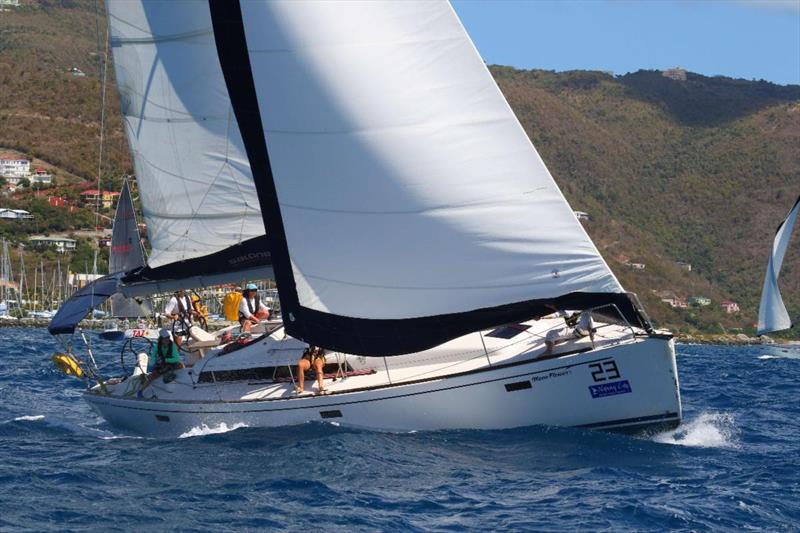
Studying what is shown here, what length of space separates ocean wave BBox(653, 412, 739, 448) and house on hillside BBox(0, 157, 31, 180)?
109m

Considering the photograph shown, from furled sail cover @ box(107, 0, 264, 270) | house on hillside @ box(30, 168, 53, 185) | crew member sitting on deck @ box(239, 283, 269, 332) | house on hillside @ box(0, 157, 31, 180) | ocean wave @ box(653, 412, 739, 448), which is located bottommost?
ocean wave @ box(653, 412, 739, 448)

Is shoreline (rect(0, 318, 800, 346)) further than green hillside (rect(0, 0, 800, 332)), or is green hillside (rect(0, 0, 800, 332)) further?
green hillside (rect(0, 0, 800, 332))

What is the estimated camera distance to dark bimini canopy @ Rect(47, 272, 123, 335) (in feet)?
64.5

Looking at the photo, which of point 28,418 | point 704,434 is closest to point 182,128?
point 28,418

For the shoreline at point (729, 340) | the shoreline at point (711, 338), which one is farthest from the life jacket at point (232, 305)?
the shoreline at point (729, 340)

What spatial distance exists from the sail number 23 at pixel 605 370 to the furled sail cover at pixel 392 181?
35.9 inches

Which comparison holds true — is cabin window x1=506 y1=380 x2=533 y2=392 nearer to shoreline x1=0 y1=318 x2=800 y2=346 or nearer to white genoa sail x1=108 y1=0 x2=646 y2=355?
white genoa sail x1=108 y1=0 x2=646 y2=355

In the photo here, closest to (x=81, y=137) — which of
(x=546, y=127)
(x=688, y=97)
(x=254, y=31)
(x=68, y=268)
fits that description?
(x=68, y=268)

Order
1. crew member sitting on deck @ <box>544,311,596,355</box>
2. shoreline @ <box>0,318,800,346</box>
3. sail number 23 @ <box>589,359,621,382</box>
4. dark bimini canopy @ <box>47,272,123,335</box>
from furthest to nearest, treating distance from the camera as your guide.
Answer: shoreline @ <box>0,318,800,346</box>
dark bimini canopy @ <box>47,272,123,335</box>
crew member sitting on deck @ <box>544,311,596,355</box>
sail number 23 @ <box>589,359,621,382</box>

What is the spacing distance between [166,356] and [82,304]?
6.96 feet

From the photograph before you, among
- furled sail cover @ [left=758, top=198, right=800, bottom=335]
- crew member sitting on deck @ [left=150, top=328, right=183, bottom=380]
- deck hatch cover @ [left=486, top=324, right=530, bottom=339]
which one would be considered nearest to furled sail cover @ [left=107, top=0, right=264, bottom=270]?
crew member sitting on deck @ [left=150, top=328, right=183, bottom=380]

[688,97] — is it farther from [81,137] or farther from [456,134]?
[456,134]

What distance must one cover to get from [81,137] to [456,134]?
389 ft

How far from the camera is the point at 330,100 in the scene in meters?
16.0
